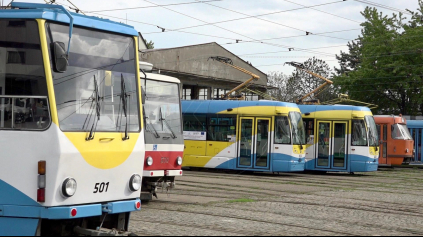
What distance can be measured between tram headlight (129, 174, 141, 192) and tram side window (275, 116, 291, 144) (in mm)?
15600

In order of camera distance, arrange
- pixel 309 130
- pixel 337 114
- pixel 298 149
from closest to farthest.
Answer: pixel 298 149
pixel 337 114
pixel 309 130

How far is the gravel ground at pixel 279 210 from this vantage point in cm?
1009

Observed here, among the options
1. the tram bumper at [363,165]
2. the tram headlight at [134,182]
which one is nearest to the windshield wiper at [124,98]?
the tram headlight at [134,182]

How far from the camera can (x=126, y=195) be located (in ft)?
28.2

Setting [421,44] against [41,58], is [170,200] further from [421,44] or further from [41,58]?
[421,44]

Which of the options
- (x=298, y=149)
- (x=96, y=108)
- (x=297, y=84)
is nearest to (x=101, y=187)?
(x=96, y=108)

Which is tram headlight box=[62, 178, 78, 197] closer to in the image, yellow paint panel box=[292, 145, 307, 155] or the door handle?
the door handle

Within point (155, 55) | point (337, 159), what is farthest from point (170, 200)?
point (155, 55)

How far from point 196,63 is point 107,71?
37035 millimetres

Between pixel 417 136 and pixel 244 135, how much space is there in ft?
42.8

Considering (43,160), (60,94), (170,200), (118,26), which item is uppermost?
(118,26)

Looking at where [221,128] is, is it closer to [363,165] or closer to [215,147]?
[215,147]

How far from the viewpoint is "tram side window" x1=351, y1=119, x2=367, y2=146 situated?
84.3ft

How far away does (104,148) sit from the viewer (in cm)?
816
